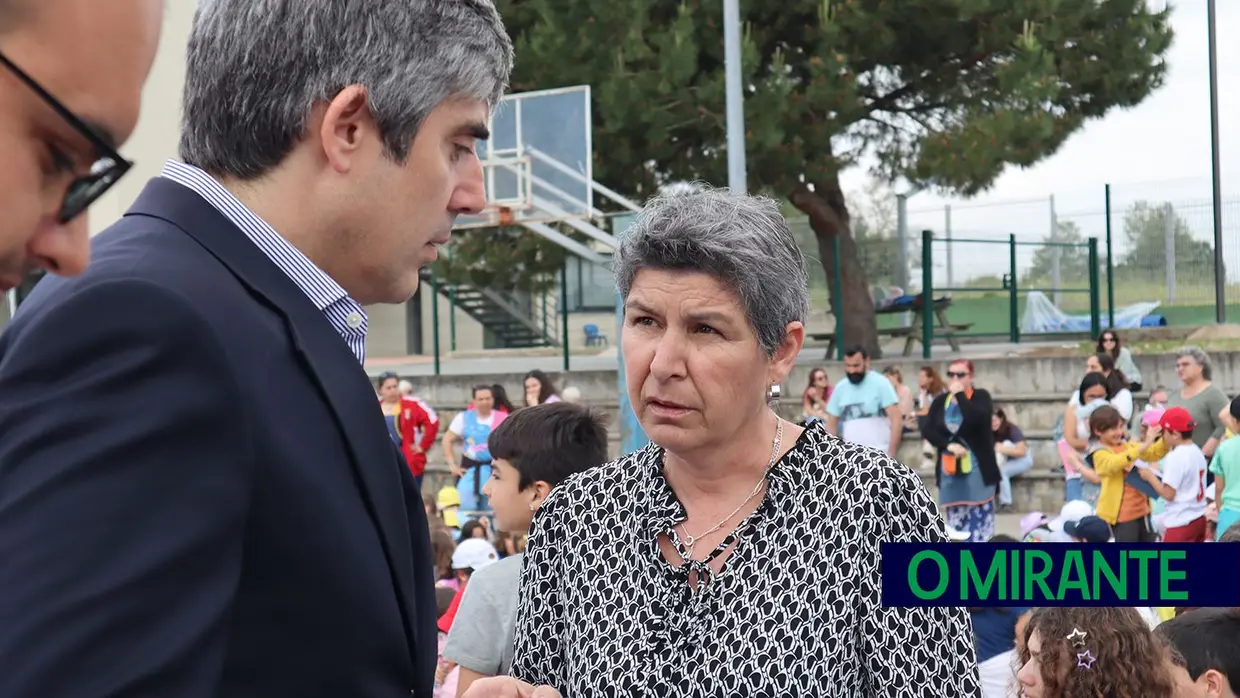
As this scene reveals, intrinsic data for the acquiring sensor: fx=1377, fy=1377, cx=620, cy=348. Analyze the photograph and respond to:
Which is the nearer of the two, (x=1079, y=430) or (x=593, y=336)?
(x=1079, y=430)

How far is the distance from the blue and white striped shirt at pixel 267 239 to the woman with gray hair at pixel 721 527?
84cm

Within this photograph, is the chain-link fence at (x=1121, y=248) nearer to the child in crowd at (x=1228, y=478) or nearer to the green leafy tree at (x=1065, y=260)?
the green leafy tree at (x=1065, y=260)

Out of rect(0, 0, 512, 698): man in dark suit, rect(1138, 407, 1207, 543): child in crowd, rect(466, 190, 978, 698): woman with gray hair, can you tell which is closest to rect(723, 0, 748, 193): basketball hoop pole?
rect(1138, 407, 1207, 543): child in crowd

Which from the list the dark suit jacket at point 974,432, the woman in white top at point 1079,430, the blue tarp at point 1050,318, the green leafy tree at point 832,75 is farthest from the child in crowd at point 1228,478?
the blue tarp at point 1050,318

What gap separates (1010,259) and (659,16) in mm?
5982

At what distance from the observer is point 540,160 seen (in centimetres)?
1415

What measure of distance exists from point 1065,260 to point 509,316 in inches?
451

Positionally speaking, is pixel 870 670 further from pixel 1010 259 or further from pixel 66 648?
pixel 1010 259

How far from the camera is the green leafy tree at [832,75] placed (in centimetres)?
1448

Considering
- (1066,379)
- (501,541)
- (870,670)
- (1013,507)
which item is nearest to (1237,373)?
(1066,379)

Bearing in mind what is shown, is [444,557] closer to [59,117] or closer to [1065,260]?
[59,117]

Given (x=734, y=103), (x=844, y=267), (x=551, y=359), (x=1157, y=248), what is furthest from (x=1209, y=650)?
(x=551, y=359)

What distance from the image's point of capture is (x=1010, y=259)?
18.2 meters

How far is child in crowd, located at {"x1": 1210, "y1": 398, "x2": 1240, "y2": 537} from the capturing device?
7.57 metres
